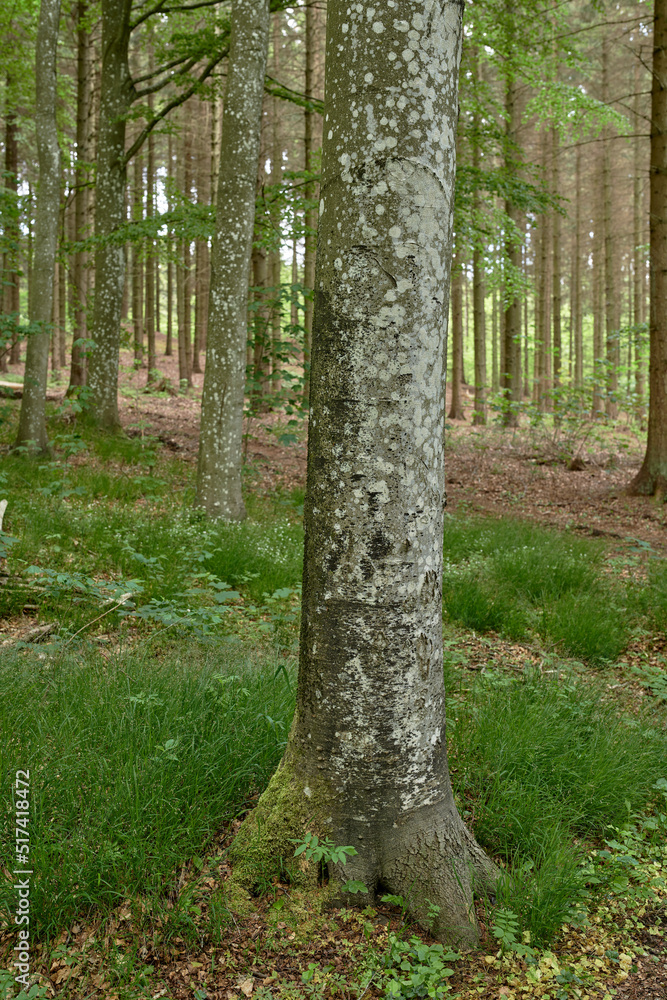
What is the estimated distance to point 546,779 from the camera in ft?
9.57

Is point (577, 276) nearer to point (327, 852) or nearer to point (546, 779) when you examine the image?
point (546, 779)

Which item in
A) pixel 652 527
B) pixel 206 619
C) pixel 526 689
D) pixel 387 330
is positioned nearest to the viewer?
pixel 387 330

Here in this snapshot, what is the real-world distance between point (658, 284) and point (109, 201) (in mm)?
9274

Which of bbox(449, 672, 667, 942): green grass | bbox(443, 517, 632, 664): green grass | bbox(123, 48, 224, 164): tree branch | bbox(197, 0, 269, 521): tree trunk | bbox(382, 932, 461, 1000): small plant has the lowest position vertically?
bbox(382, 932, 461, 1000): small plant

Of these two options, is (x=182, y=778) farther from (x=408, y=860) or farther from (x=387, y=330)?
(x=387, y=330)

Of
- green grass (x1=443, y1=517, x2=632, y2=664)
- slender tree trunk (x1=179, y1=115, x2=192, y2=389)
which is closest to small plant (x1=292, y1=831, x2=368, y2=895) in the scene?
green grass (x1=443, y1=517, x2=632, y2=664)

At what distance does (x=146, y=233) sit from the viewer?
9.25 meters

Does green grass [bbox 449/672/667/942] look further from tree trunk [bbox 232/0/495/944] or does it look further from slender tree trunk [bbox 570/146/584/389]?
slender tree trunk [bbox 570/146/584/389]

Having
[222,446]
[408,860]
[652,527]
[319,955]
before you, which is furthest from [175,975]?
[652,527]

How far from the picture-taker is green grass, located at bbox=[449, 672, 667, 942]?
7.66 ft

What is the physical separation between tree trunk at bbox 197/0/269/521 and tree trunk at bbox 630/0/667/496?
659cm

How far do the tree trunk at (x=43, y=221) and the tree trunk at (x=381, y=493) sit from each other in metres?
7.73

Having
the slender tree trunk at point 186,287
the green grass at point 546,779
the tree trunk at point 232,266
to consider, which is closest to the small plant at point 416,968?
the green grass at point 546,779

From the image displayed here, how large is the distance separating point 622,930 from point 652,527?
23.8ft
